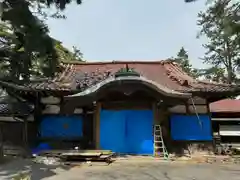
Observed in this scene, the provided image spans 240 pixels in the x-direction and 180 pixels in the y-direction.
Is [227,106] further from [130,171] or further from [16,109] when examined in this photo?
[130,171]

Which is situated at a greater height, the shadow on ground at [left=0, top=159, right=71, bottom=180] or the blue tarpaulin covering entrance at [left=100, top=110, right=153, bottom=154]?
the blue tarpaulin covering entrance at [left=100, top=110, right=153, bottom=154]

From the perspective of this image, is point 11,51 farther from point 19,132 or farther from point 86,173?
point 86,173

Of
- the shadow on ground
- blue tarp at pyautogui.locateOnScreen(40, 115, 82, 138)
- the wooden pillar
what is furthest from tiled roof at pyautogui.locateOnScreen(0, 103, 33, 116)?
the wooden pillar

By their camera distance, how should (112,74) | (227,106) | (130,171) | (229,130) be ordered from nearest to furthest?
1. (130,171)
2. (112,74)
3. (229,130)
4. (227,106)

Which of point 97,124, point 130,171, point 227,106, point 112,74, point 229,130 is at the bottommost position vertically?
point 130,171

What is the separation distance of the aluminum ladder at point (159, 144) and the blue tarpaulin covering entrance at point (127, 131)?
0.23 meters

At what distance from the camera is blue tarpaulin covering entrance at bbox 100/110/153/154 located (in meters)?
15.7

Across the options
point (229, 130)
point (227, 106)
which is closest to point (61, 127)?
point (229, 130)

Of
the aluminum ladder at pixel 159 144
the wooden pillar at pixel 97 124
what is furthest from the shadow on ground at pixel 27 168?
the aluminum ladder at pixel 159 144

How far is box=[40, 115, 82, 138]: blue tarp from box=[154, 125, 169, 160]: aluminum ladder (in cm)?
356

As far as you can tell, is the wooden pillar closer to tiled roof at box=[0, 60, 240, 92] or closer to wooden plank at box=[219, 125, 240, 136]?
tiled roof at box=[0, 60, 240, 92]

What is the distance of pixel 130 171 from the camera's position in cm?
1138

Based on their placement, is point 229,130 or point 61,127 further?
point 229,130

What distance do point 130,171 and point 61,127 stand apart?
20.3 ft
